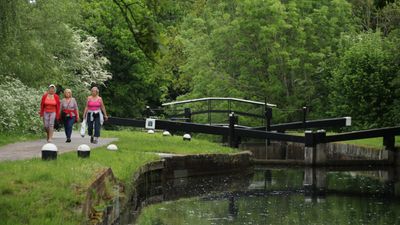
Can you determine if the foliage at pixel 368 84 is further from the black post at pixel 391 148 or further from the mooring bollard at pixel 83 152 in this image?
the mooring bollard at pixel 83 152

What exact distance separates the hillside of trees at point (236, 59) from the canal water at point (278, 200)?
7.03 meters

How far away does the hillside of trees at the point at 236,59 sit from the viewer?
2944 centimetres


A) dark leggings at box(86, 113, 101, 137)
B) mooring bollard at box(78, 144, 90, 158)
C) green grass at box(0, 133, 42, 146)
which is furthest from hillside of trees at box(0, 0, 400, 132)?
mooring bollard at box(78, 144, 90, 158)

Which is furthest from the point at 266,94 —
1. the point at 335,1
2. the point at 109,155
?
the point at 109,155

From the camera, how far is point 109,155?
683 inches

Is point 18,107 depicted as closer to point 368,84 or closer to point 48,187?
point 48,187

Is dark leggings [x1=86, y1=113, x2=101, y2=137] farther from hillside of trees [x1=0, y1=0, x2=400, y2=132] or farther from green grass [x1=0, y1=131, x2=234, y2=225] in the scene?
green grass [x1=0, y1=131, x2=234, y2=225]

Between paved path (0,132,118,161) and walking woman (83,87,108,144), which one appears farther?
walking woman (83,87,108,144)

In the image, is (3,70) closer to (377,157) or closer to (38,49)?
(38,49)

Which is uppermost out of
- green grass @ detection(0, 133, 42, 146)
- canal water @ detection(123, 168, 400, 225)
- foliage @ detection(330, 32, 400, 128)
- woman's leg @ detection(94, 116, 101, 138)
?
foliage @ detection(330, 32, 400, 128)

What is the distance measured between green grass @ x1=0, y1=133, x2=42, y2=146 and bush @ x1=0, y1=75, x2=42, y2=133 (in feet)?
1.80

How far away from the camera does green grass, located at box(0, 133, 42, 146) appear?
21123 mm

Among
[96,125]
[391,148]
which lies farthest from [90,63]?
[96,125]

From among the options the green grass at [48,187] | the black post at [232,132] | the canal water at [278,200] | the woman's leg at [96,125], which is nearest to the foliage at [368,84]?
the canal water at [278,200]
